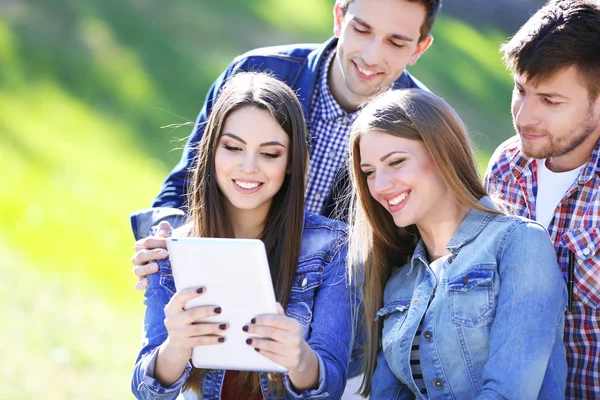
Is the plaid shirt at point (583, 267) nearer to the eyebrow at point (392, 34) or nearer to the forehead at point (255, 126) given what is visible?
the forehead at point (255, 126)

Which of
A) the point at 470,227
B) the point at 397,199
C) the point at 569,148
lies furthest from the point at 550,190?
the point at 397,199

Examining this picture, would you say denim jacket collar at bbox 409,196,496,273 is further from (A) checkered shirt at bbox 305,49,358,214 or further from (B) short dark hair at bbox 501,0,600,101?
(A) checkered shirt at bbox 305,49,358,214

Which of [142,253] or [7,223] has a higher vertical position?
[7,223]

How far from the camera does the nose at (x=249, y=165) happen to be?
10.3 ft

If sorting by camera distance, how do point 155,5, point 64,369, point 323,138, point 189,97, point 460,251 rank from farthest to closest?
point 155,5
point 189,97
point 64,369
point 323,138
point 460,251

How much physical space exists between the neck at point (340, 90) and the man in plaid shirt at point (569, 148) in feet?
3.06

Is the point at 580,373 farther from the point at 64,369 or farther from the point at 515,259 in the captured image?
the point at 64,369

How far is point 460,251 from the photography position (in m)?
2.84

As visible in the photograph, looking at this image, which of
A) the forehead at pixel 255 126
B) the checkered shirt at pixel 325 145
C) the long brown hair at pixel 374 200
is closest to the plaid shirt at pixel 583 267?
the long brown hair at pixel 374 200

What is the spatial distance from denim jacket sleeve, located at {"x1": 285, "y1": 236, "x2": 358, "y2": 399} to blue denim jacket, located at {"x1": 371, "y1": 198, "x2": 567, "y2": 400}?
0.14 m

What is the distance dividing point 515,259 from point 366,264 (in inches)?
23.7

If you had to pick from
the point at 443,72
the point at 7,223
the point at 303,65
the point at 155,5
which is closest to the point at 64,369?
the point at 7,223

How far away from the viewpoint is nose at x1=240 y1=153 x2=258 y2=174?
313 centimetres

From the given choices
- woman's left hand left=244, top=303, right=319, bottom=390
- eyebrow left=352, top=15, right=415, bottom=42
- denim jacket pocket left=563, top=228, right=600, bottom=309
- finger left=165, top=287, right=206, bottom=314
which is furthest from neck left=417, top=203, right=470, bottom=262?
eyebrow left=352, top=15, right=415, bottom=42
